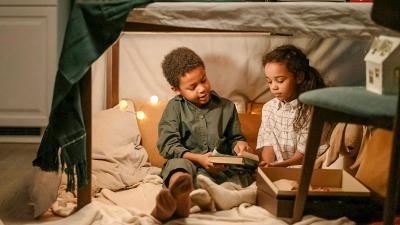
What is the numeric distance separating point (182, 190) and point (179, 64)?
0.69 m

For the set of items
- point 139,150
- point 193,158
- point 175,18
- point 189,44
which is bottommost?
point 139,150

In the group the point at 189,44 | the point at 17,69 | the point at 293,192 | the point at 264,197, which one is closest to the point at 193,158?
the point at 264,197

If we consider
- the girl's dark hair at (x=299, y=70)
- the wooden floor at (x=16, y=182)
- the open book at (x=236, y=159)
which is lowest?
the wooden floor at (x=16, y=182)

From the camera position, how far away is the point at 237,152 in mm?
1851

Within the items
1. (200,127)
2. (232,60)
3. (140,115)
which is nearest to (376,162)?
(200,127)

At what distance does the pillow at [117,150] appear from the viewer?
1850 millimetres

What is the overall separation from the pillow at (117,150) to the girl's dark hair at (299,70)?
0.62 metres

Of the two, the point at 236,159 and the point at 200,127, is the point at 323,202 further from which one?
the point at 200,127

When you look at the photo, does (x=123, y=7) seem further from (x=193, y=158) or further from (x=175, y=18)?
(x=193, y=158)

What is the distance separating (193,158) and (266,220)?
0.38 meters

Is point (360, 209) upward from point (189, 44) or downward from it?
downward

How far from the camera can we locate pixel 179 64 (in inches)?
77.2

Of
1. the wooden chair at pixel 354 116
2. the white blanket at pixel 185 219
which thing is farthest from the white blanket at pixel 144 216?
the wooden chair at pixel 354 116

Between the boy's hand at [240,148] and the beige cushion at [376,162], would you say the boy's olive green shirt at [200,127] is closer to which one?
the boy's hand at [240,148]
